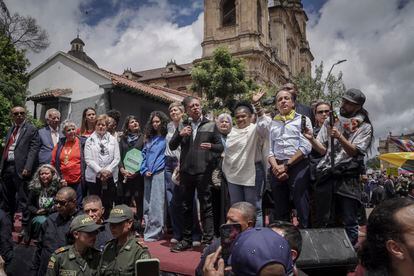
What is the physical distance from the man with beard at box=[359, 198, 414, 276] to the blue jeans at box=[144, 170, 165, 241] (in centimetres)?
388

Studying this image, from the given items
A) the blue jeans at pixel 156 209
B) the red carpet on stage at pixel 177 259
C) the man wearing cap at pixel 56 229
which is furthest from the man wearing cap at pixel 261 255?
the blue jeans at pixel 156 209

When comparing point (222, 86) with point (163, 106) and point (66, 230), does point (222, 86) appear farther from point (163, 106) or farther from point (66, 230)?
point (66, 230)

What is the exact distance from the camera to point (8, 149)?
21.0 ft

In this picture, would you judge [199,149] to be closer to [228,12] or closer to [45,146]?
[45,146]

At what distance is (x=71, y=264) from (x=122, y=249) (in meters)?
→ 0.50

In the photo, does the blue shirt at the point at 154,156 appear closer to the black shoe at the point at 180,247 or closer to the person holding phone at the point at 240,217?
the black shoe at the point at 180,247

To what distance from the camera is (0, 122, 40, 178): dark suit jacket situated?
20.4ft

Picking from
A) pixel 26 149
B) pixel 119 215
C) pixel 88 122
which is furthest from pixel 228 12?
pixel 119 215

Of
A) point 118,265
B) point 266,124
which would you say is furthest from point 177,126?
point 118,265

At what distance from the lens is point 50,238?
4.27m

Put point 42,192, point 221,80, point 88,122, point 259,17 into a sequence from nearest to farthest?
point 42,192 → point 88,122 → point 221,80 → point 259,17

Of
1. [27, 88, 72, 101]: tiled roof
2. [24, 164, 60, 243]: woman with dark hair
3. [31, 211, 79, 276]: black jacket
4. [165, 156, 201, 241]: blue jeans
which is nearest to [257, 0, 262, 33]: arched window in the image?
[27, 88, 72, 101]: tiled roof

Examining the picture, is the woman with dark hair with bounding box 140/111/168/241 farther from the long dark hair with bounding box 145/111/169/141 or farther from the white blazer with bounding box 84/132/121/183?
the white blazer with bounding box 84/132/121/183

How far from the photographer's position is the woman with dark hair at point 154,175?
18.4ft
